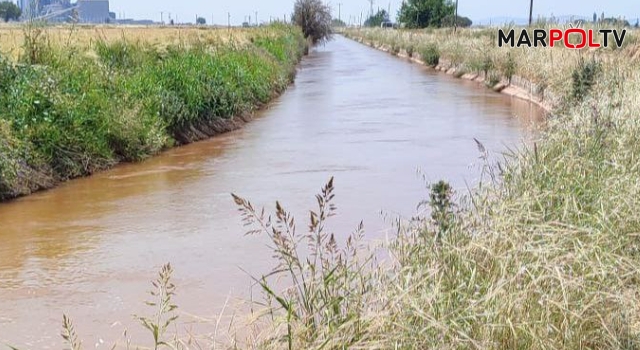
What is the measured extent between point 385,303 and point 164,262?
268 cm

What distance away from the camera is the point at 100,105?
930 cm

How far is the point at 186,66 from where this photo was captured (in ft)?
40.0

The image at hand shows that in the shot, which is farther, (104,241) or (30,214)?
(30,214)

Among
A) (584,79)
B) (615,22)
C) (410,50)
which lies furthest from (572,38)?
(410,50)

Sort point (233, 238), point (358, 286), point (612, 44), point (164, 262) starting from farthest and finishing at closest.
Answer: point (612, 44) < point (233, 238) < point (164, 262) < point (358, 286)

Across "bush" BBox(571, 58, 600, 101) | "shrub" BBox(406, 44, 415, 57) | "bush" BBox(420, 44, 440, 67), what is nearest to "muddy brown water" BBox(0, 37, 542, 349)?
"bush" BBox(571, 58, 600, 101)

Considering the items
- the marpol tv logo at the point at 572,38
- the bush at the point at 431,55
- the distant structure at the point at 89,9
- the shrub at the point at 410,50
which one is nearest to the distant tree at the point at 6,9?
the distant structure at the point at 89,9

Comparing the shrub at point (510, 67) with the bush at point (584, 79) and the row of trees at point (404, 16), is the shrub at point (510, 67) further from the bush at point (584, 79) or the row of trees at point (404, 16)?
the row of trees at point (404, 16)

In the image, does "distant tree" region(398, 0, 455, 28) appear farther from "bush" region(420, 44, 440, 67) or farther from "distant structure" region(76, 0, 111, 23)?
"distant structure" region(76, 0, 111, 23)

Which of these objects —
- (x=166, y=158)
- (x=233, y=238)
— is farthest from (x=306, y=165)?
(x=233, y=238)

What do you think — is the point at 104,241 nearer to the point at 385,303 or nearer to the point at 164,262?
the point at 164,262

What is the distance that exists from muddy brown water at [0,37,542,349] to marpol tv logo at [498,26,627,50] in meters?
3.75

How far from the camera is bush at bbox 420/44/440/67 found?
29.4 m

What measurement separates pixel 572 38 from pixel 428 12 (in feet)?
125
